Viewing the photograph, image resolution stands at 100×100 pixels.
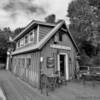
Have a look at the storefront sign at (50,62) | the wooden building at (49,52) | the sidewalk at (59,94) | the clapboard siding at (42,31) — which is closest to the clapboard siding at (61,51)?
the wooden building at (49,52)

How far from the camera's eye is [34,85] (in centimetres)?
742

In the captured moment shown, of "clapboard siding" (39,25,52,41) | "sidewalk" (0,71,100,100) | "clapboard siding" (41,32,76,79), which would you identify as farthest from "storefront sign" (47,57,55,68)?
"clapboard siding" (39,25,52,41)

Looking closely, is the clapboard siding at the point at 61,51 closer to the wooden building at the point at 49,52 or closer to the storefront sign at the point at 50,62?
the wooden building at the point at 49,52

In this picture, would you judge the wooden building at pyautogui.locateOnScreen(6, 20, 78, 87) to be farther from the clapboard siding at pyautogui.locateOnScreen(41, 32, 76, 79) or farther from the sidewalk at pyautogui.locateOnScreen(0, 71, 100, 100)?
the sidewalk at pyautogui.locateOnScreen(0, 71, 100, 100)

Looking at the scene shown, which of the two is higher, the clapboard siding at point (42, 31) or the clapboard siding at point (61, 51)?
the clapboard siding at point (42, 31)

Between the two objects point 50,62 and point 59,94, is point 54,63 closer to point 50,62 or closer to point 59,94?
point 50,62

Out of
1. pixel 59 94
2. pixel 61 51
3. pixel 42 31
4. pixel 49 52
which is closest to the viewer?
pixel 59 94

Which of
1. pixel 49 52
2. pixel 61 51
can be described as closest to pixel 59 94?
pixel 49 52

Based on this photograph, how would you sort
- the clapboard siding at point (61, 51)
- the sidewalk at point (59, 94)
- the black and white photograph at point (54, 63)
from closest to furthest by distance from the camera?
the sidewalk at point (59, 94)
the black and white photograph at point (54, 63)
the clapboard siding at point (61, 51)

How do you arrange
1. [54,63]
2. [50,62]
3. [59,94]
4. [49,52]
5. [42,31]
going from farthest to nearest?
[42,31] < [54,63] < [49,52] < [50,62] < [59,94]

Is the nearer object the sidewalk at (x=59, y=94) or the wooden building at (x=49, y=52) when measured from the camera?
the sidewalk at (x=59, y=94)

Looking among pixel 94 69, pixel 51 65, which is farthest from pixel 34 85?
pixel 94 69

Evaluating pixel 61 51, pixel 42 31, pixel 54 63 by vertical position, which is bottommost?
pixel 54 63

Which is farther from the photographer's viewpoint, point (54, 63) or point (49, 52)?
point (54, 63)
